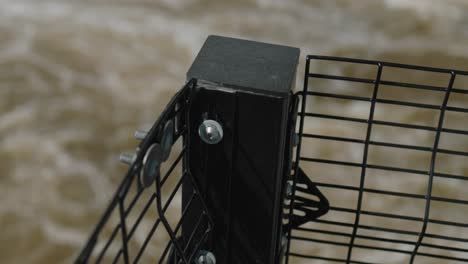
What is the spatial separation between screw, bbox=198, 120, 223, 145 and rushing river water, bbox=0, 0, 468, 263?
190cm

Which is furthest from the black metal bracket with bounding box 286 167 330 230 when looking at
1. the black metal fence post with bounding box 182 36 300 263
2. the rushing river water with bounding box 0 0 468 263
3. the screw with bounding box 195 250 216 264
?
the rushing river water with bounding box 0 0 468 263

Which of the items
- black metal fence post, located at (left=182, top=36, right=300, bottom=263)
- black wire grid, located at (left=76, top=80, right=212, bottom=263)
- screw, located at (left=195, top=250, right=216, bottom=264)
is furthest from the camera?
screw, located at (left=195, top=250, right=216, bottom=264)

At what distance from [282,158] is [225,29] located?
3.03m

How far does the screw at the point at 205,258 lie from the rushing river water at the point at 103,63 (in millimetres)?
1731

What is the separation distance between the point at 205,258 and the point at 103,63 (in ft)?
9.17

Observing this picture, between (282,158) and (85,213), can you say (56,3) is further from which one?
(282,158)

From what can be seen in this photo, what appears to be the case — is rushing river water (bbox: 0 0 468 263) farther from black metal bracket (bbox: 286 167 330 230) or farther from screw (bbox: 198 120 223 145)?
screw (bbox: 198 120 223 145)

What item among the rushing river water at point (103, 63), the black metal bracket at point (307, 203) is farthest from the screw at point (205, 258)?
the rushing river water at point (103, 63)

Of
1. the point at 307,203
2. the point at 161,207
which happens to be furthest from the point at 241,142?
the point at 307,203

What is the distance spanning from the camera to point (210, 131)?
114 centimetres

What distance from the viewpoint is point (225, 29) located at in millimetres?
4156

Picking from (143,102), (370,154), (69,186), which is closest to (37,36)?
(143,102)

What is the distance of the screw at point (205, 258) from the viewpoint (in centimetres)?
128

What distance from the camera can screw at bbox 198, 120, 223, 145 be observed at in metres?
1.14
